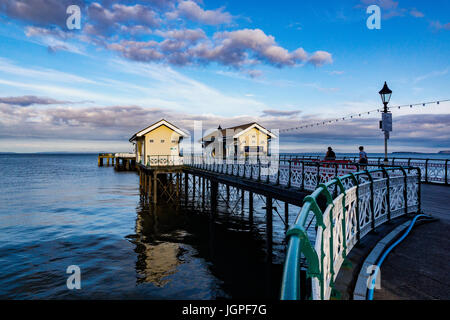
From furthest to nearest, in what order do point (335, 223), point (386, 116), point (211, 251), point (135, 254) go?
point (211, 251) → point (135, 254) → point (386, 116) → point (335, 223)

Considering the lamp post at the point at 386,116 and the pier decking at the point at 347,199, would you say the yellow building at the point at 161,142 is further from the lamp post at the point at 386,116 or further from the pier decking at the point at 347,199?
the lamp post at the point at 386,116

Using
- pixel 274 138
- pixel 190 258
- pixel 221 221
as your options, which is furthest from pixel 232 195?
pixel 190 258

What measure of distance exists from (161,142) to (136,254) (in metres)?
20.6

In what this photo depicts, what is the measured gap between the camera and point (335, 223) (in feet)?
13.0

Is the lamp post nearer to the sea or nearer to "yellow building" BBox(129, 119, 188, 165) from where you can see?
the sea

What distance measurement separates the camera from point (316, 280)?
260 centimetres

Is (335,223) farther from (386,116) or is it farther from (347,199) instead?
(386,116)

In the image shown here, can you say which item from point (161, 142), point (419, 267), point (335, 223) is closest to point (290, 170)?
point (419, 267)
